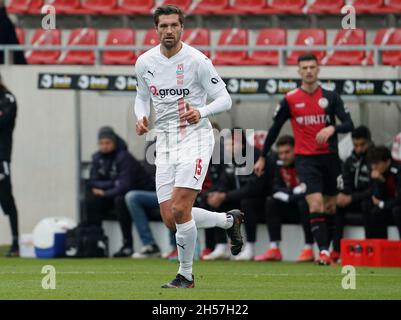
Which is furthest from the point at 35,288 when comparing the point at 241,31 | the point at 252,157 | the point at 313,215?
the point at 241,31

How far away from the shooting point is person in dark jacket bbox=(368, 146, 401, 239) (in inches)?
565

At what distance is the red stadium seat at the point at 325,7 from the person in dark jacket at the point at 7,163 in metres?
6.50

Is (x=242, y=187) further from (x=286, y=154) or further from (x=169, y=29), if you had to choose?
(x=169, y=29)

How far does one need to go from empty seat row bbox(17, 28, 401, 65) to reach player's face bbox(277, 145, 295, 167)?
143 inches

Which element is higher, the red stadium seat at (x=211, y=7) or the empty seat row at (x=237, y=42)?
the red stadium seat at (x=211, y=7)

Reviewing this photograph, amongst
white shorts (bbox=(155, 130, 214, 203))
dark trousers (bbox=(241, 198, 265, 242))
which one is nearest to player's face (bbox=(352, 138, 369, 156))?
dark trousers (bbox=(241, 198, 265, 242))

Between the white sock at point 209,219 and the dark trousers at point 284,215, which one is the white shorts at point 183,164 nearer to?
the white sock at point 209,219

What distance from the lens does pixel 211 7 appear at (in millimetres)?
21859

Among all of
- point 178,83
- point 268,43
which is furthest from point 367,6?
point 178,83

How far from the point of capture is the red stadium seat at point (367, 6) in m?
20.4

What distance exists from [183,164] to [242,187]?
18.4 feet

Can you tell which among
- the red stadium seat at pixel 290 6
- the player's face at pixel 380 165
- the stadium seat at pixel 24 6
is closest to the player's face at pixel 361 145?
the player's face at pixel 380 165

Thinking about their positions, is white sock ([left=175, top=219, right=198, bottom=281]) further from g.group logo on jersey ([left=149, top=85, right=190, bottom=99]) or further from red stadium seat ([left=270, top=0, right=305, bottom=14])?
red stadium seat ([left=270, top=0, right=305, bottom=14])
